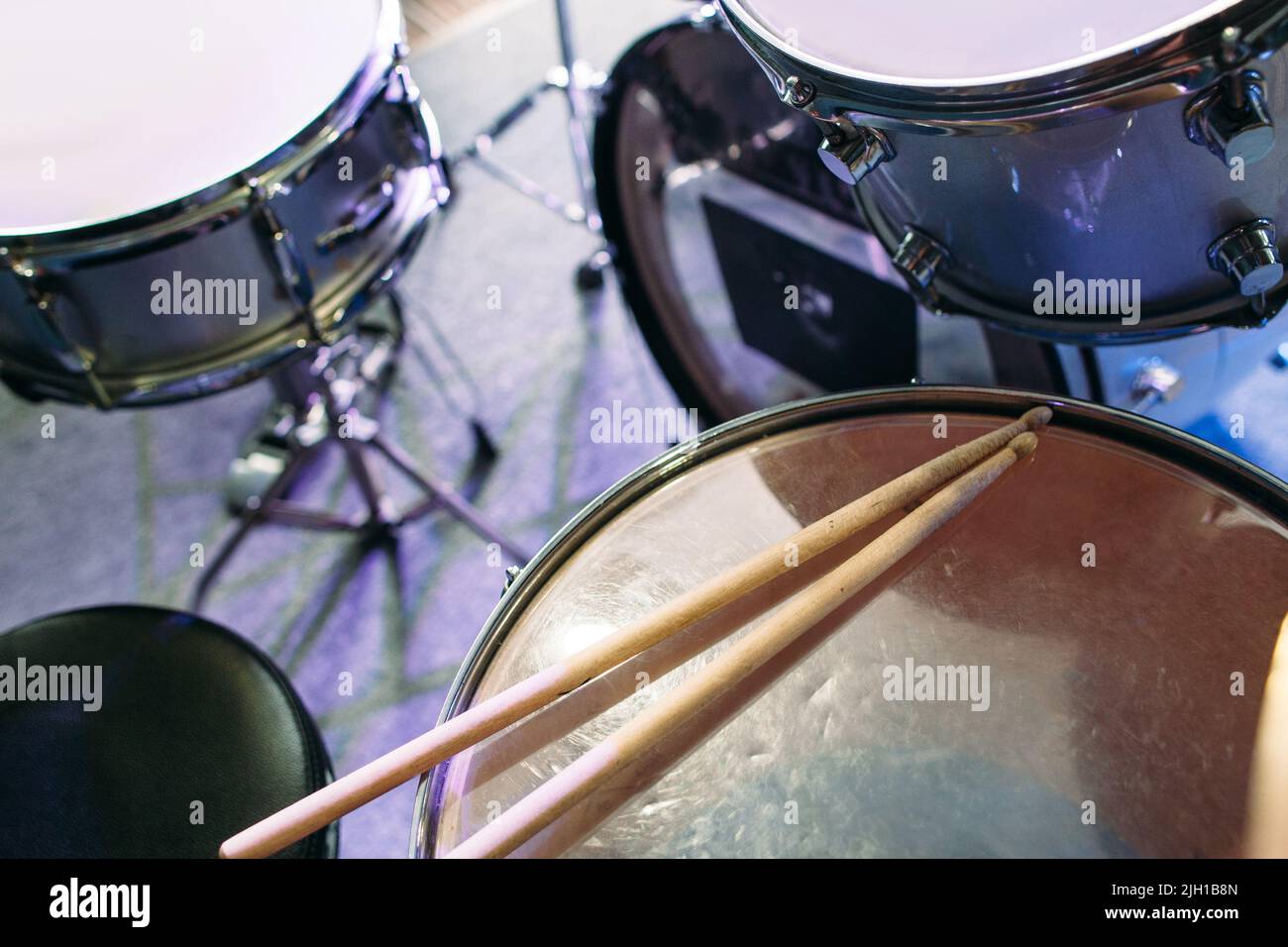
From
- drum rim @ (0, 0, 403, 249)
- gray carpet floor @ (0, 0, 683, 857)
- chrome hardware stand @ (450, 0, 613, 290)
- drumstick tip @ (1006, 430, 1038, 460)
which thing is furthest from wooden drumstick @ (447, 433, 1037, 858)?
chrome hardware stand @ (450, 0, 613, 290)

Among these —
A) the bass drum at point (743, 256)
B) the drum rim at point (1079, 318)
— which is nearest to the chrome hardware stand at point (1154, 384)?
the bass drum at point (743, 256)

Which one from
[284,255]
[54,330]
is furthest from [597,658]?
[54,330]

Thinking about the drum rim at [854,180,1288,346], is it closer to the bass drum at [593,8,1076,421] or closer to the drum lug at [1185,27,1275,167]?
the drum lug at [1185,27,1275,167]

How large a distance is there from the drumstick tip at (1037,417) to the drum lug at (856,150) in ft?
0.76

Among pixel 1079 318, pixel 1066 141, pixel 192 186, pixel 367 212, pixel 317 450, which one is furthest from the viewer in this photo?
pixel 317 450

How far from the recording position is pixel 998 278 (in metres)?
0.96

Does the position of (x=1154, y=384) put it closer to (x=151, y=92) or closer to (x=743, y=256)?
(x=743, y=256)

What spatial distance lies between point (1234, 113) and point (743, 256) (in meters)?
0.93

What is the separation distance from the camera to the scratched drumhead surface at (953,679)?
688 millimetres

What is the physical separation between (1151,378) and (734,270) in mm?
617

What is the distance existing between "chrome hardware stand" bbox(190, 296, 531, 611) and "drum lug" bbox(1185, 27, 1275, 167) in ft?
3.46

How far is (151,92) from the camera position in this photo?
113 cm

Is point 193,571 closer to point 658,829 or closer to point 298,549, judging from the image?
point 298,549
